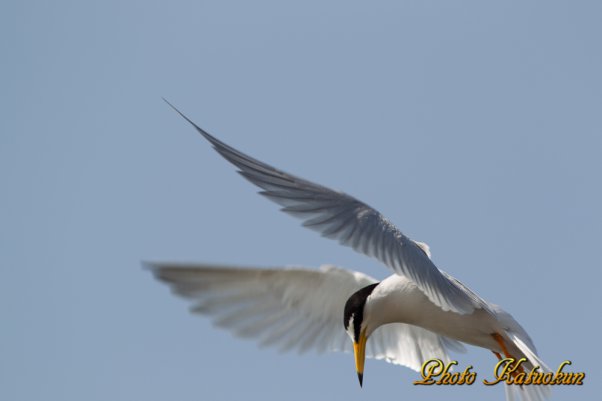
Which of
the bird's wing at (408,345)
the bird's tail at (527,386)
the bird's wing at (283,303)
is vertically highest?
the bird's wing at (283,303)

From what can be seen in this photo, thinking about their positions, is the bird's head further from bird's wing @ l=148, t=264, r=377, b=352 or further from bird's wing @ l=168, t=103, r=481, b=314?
bird's wing @ l=168, t=103, r=481, b=314

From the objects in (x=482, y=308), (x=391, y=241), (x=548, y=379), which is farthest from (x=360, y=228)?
(x=548, y=379)

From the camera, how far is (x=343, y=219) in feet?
22.1

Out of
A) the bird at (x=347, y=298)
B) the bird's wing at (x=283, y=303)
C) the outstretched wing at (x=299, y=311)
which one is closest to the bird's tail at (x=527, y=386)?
the bird at (x=347, y=298)

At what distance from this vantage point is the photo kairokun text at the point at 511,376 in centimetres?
738

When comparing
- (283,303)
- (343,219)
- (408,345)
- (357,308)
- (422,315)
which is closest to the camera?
(343,219)

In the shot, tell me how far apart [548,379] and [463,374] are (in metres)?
0.64

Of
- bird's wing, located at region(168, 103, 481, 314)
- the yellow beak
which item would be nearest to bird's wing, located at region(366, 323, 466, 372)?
the yellow beak

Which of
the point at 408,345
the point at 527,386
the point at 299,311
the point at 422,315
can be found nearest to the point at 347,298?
the point at 299,311

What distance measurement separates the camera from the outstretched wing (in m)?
8.59

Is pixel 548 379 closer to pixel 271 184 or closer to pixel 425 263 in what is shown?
pixel 425 263

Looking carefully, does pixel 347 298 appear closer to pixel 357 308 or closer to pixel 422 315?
pixel 357 308

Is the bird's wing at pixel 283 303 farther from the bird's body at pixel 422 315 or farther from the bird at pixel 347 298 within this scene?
the bird's body at pixel 422 315

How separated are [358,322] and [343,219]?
168 cm
